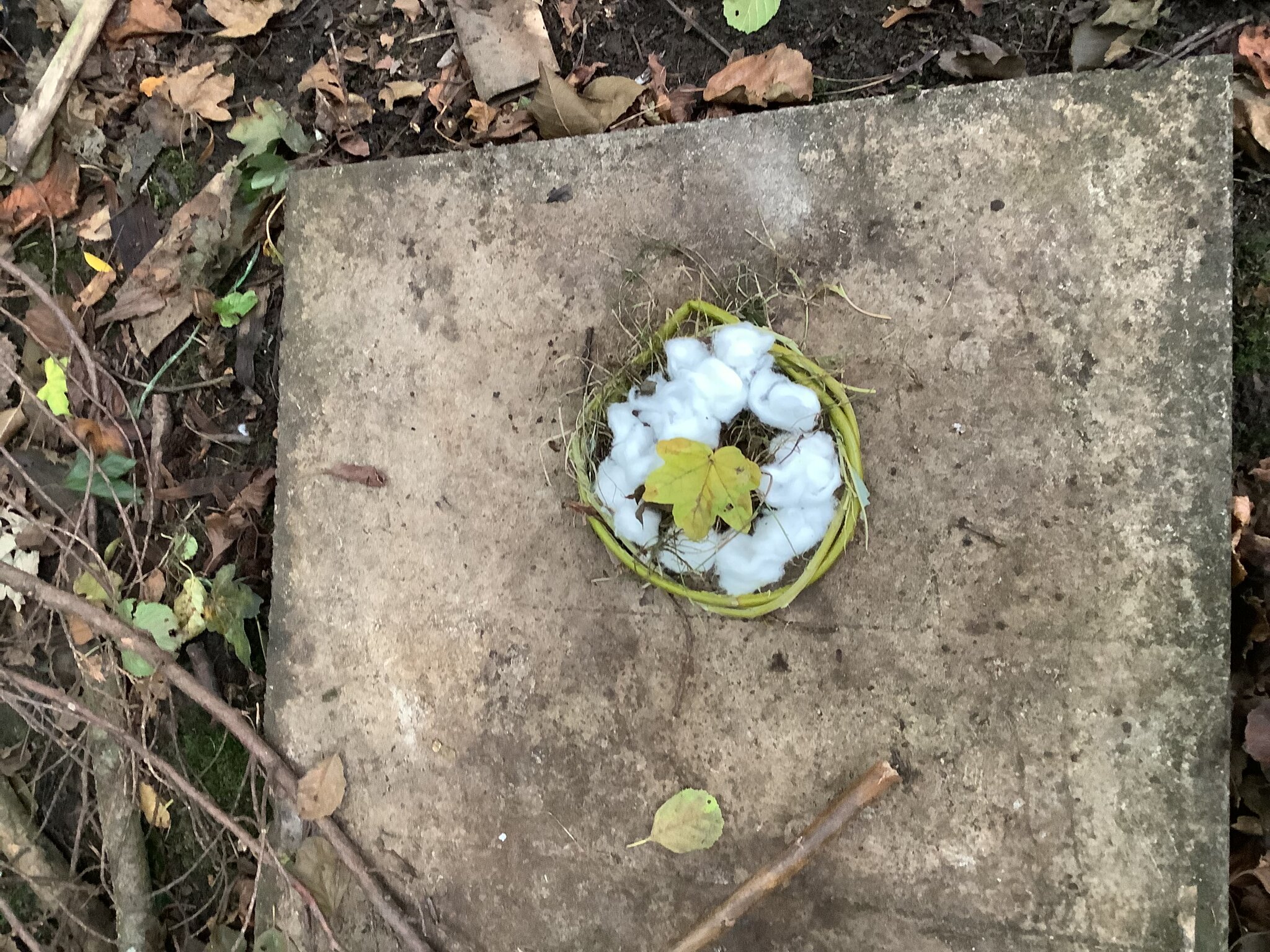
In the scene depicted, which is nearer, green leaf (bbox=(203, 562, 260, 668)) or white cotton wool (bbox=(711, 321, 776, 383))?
white cotton wool (bbox=(711, 321, 776, 383))

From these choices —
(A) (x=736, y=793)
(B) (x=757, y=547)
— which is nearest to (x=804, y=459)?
(B) (x=757, y=547)

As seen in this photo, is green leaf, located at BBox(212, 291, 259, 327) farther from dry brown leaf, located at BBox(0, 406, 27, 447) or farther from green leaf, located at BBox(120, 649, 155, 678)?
green leaf, located at BBox(120, 649, 155, 678)

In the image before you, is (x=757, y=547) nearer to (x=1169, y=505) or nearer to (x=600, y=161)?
(x=1169, y=505)

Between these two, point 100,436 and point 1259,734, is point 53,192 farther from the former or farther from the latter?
point 1259,734

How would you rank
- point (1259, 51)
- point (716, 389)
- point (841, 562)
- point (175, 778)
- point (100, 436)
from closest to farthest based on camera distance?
point (716, 389)
point (841, 562)
point (1259, 51)
point (175, 778)
point (100, 436)

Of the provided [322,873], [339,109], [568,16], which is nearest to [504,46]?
[568,16]

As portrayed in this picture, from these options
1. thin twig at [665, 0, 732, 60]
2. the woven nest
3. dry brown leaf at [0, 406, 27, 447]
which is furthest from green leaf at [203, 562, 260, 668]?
thin twig at [665, 0, 732, 60]
